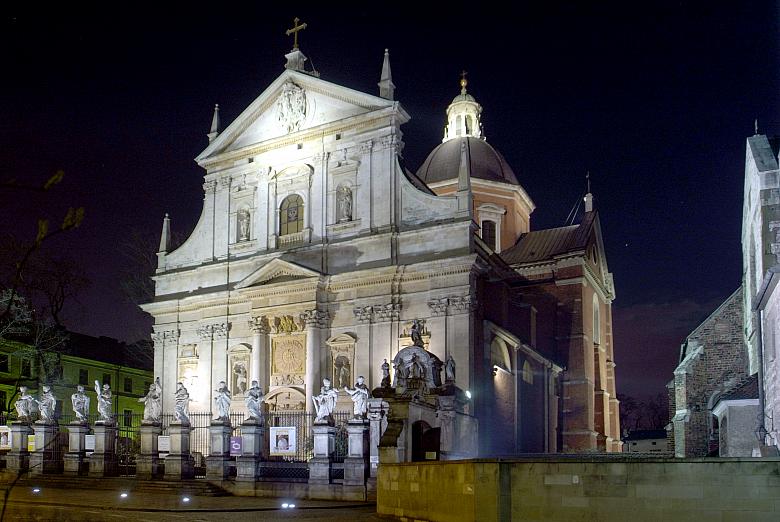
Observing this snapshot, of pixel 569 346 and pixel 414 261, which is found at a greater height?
pixel 414 261

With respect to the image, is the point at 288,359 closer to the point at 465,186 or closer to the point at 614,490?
the point at 465,186

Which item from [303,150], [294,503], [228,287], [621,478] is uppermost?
[303,150]

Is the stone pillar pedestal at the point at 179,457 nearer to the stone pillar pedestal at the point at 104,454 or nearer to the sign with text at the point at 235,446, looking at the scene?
the sign with text at the point at 235,446

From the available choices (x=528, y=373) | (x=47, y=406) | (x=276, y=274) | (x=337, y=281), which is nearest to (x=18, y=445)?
(x=47, y=406)

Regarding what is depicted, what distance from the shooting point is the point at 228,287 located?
127ft

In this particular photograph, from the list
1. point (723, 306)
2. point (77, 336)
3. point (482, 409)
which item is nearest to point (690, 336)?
point (723, 306)

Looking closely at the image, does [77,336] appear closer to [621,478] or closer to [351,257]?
[351,257]

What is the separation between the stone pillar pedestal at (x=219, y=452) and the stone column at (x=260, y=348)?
9.68m

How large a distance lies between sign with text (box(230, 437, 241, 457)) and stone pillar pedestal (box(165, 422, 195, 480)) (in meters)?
1.88

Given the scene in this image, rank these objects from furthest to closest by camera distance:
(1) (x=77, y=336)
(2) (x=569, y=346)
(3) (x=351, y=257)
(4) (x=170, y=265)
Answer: (1) (x=77, y=336) → (2) (x=569, y=346) → (4) (x=170, y=265) → (3) (x=351, y=257)

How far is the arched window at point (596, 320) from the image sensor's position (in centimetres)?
5022

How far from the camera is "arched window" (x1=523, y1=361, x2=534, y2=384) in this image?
3919 cm

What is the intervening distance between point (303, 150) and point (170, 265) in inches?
348

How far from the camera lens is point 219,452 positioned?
26.5m
